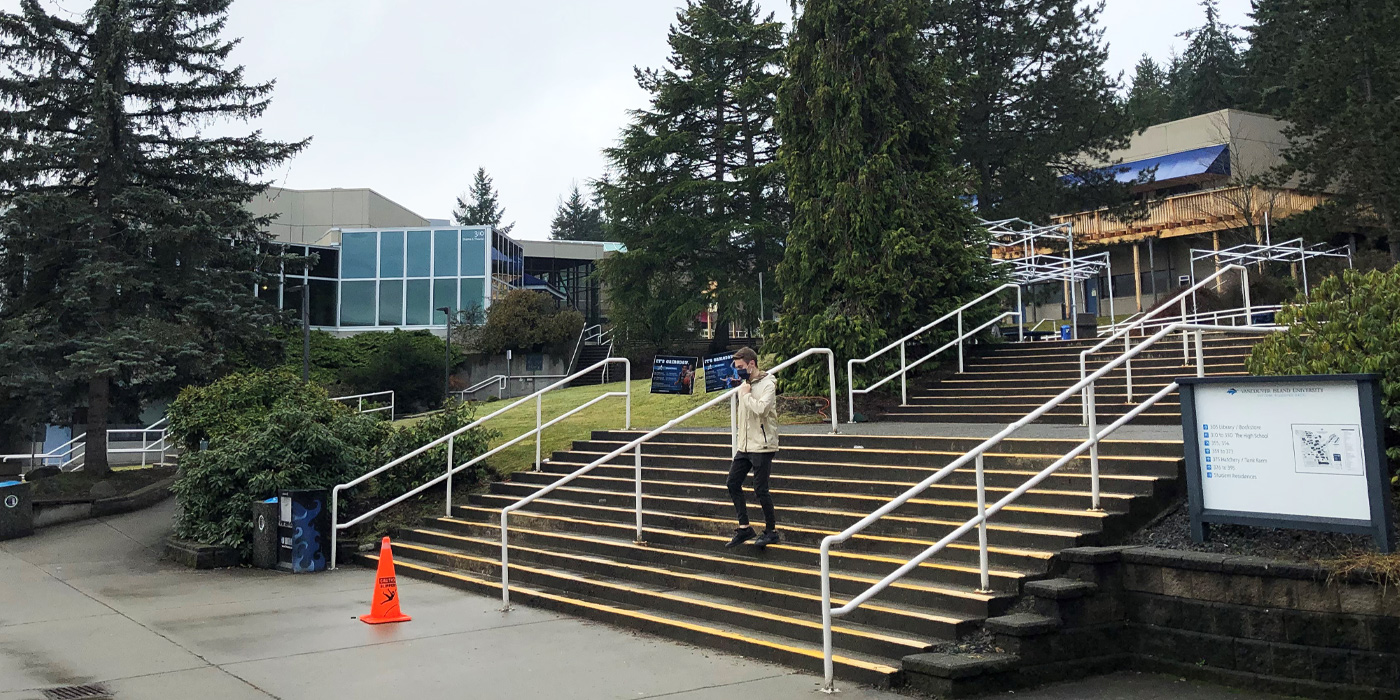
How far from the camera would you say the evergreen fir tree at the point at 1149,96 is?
4078cm

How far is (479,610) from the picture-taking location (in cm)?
931

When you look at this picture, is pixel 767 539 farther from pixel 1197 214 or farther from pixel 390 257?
pixel 390 257

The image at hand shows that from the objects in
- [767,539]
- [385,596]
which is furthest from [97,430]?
[767,539]

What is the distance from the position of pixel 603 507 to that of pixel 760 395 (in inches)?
144

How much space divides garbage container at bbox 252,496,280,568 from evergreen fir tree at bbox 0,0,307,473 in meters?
7.97

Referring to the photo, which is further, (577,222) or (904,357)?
(577,222)

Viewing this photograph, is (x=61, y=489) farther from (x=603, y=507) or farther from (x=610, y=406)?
(x=603, y=507)

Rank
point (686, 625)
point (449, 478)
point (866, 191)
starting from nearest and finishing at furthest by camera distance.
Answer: point (686, 625), point (449, 478), point (866, 191)

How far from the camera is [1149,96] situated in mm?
55281

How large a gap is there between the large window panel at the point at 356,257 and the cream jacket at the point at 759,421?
119 ft

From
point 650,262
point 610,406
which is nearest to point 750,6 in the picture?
point 650,262

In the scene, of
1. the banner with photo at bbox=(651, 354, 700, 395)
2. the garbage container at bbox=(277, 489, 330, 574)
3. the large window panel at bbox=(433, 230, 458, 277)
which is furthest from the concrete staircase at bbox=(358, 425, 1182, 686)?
the large window panel at bbox=(433, 230, 458, 277)

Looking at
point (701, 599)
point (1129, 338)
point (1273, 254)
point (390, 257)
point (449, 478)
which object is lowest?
point (701, 599)

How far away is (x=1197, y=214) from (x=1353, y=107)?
9.62 meters
